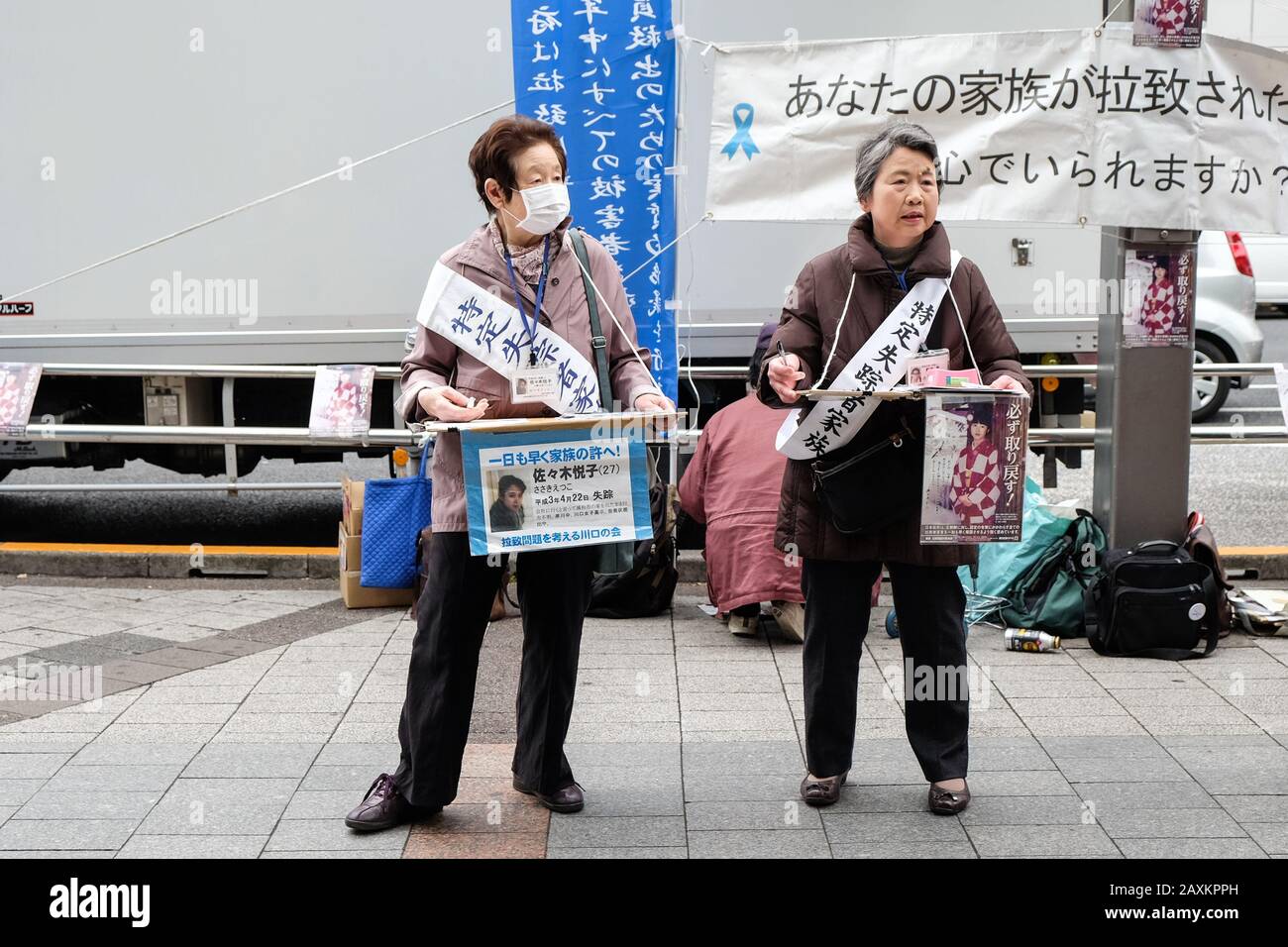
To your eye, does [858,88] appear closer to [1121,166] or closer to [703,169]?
[1121,166]

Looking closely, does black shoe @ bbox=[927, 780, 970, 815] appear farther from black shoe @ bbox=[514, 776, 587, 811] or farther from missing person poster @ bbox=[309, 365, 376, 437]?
missing person poster @ bbox=[309, 365, 376, 437]

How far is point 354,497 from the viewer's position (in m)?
6.24

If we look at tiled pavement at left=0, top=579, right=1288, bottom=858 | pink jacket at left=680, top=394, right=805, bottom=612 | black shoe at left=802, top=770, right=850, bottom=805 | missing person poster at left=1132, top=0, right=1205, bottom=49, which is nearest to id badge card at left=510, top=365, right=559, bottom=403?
tiled pavement at left=0, top=579, right=1288, bottom=858

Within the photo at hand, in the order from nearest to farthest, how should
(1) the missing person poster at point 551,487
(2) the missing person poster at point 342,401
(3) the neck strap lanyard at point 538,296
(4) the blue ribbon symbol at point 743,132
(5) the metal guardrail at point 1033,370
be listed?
1. (1) the missing person poster at point 551,487
2. (3) the neck strap lanyard at point 538,296
3. (4) the blue ribbon symbol at point 743,132
4. (2) the missing person poster at point 342,401
5. (5) the metal guardrail at point 1033,370

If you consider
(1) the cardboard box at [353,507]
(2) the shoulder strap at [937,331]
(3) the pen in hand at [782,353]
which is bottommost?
(1) the cardboard box at [353,507]

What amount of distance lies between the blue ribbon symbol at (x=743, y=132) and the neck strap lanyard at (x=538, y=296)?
2140 mm

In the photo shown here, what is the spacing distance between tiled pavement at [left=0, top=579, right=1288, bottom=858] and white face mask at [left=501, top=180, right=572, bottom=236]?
156 centimetres

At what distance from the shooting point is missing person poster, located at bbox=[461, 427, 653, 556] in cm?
348

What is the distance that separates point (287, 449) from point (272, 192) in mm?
1434

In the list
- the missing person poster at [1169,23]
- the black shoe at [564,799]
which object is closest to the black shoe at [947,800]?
the black shoe at [564,799]

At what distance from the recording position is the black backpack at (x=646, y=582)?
609 centimetres

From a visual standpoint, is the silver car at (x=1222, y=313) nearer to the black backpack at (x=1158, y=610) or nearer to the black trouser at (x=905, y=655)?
the black backpack at (x=1158, y=610)

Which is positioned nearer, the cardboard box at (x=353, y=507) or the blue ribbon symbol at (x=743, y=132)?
the blue ribbon symbol at (x=743, y=132)

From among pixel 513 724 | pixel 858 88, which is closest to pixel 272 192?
pixel 858 88
